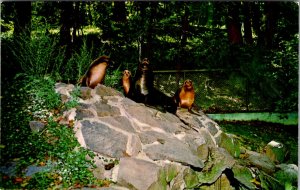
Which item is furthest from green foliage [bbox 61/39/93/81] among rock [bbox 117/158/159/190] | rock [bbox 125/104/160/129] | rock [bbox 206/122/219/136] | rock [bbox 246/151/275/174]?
rock [bbox 246/151/275/174]

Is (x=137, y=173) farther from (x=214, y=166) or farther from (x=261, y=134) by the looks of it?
(x=261, y=134)

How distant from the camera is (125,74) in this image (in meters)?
6.67

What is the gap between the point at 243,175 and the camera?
641 centimetres

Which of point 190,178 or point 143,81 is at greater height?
point 143,81

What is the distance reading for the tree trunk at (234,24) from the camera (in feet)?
38.7

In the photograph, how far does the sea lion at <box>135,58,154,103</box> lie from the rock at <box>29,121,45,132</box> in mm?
1861

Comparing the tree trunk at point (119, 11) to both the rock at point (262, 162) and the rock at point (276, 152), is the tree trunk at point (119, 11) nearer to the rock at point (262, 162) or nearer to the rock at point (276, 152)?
the rock at point (276, 152)

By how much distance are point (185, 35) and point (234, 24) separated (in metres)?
1.79

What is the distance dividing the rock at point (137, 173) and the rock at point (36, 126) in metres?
1.24

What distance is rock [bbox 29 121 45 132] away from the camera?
502cm

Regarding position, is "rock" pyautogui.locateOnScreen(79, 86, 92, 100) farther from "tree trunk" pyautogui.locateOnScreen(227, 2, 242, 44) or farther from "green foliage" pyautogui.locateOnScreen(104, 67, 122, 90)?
"tree trunk" pyautogui.locateOnScreen(227, 2, 242, 44)

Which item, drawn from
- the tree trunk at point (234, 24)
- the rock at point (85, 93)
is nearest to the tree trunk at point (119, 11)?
the tree trunk at point (234, 24)

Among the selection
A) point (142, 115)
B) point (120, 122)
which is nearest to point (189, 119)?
point (142, 115)

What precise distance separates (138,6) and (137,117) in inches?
324
